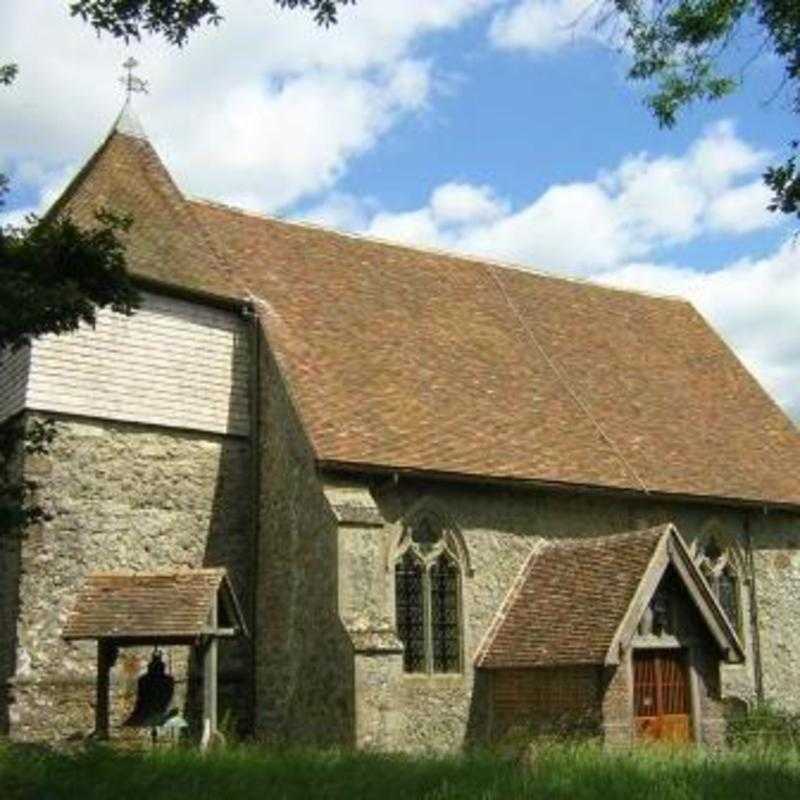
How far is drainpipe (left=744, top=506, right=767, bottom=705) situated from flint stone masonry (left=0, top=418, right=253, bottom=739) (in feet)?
32.7

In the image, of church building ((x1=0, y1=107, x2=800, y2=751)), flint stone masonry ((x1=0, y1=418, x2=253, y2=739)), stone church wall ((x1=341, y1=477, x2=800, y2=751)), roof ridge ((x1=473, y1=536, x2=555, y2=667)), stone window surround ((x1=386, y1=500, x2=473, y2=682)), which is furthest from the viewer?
roof ridge ((x1=473, y1=536, x2=555, y2=667))

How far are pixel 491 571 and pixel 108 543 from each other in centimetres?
628

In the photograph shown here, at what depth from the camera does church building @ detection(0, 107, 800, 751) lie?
17406 mm

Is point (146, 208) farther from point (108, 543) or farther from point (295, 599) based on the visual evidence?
point (295, 599)

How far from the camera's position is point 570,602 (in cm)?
1900

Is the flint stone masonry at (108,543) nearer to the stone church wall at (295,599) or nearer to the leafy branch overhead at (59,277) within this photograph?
the stone church wall at (295,599)

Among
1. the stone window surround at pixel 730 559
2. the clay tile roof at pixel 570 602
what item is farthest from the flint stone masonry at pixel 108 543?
the stone window surround at pixel 730 559

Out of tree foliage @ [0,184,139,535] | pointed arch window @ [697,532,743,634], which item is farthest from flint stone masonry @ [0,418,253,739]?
pointed arch window @ [697,532,743,634]

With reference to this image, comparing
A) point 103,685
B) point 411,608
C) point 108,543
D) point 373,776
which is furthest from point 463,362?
point 373,776

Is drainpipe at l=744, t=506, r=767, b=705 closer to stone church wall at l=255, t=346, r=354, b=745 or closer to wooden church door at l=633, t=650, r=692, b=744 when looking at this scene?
wooden church door at l=633, t=650, r=692, b=744

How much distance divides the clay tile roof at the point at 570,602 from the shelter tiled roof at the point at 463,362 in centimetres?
156

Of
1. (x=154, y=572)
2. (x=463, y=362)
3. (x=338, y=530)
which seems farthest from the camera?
(x=463, y=362)

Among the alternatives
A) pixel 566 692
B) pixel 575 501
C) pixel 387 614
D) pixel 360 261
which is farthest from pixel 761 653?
pixel 360 261

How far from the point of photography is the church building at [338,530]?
57.1 ft
